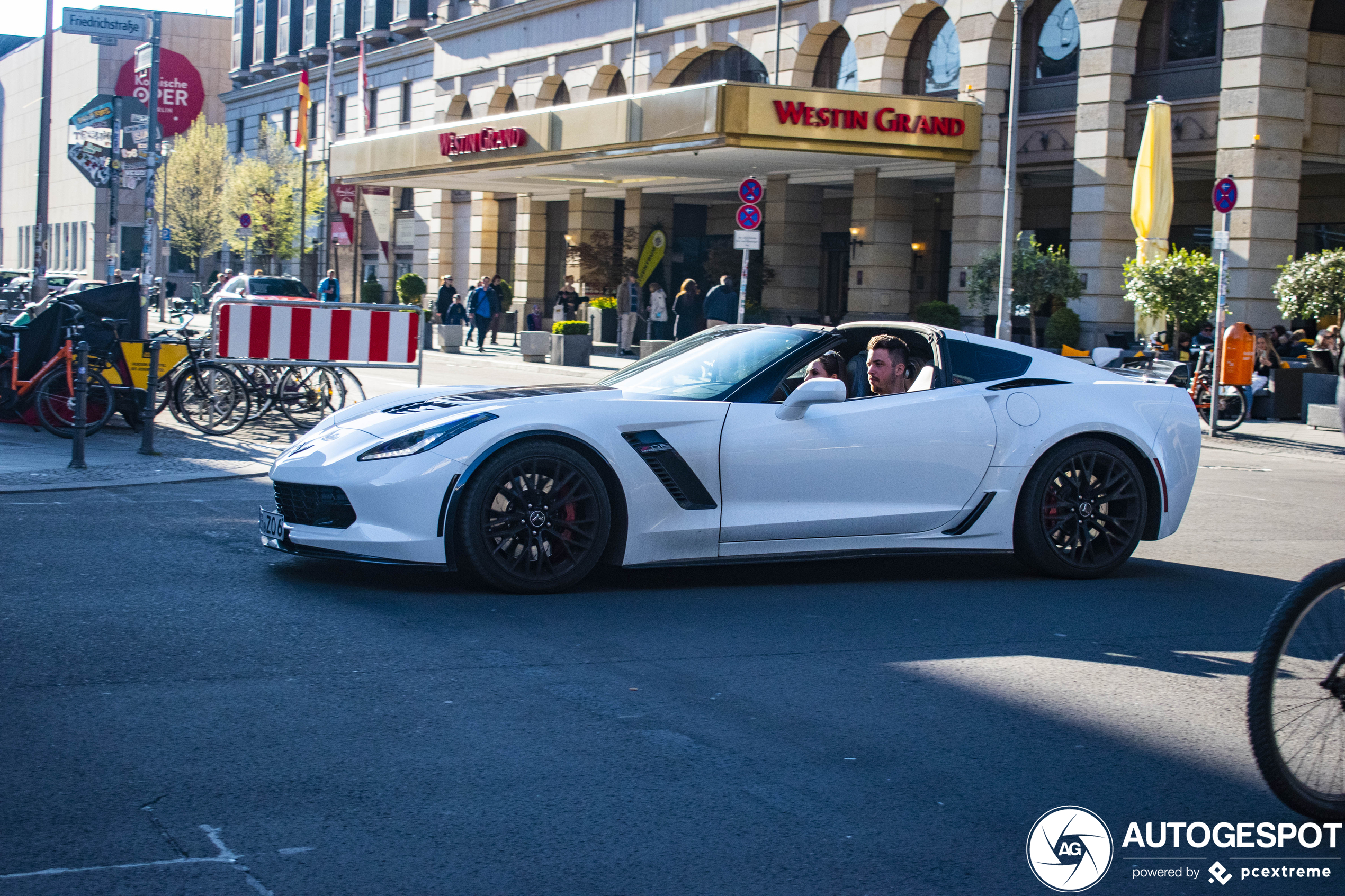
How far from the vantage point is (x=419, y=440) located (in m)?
6.79

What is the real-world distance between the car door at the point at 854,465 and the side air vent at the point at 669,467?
0.15 meters

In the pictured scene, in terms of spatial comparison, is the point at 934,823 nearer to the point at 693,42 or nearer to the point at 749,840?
the point at 749,840

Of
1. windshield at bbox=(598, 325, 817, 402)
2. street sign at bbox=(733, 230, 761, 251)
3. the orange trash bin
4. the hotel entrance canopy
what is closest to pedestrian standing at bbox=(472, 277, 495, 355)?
the hotel entrance canopy

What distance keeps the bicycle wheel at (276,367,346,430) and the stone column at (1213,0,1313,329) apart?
1590cm

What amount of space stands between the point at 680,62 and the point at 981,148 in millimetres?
11660

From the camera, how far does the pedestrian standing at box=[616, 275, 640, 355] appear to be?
3309 cm

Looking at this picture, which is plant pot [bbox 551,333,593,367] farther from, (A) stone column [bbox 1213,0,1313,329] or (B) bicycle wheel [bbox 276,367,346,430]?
(B) bicycle wheel [bbox 276,367,346,430]

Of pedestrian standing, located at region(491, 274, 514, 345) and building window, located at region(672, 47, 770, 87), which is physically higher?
building window, located at region(672, 47, 770, 87)

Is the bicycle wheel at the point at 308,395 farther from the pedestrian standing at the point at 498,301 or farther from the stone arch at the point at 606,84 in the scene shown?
the stone arch at the point at 606,84

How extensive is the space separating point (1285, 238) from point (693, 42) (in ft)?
59.1

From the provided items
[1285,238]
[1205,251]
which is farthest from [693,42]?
[1285,238]

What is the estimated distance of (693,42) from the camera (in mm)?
37750

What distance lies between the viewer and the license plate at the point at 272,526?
22.9 feet

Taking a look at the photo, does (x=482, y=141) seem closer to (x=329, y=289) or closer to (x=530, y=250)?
(x=329, y=289)
